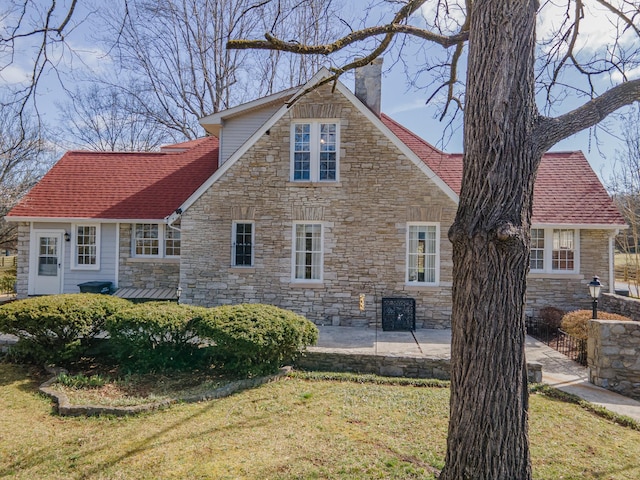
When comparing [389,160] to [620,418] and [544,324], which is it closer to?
[544,324]

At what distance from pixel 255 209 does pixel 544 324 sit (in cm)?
942

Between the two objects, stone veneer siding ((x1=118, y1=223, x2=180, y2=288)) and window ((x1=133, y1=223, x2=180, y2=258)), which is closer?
stone veneer siding ((x1=118, y1=223, x2=180, y2=288))

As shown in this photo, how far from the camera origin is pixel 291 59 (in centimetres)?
2211

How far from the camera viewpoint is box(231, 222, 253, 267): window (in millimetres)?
11172

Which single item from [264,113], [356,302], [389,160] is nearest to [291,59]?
[264,113]

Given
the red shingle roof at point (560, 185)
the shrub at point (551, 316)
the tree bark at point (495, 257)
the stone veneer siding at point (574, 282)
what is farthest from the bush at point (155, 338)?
the stone veneer siding at point (574, 282)

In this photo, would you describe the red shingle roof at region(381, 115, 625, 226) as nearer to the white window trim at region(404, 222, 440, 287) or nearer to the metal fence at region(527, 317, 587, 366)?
the white window trim at region(404, 222, 440, 287)

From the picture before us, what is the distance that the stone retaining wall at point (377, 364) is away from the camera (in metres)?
7.23

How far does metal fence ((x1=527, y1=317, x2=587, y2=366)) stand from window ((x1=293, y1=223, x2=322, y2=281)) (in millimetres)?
6643

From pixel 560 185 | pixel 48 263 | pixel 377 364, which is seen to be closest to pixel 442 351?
pixel 377 364

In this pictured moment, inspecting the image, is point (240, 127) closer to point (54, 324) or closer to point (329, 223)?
point (329, 223)

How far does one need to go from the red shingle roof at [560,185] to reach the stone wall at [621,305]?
2340 millimetres

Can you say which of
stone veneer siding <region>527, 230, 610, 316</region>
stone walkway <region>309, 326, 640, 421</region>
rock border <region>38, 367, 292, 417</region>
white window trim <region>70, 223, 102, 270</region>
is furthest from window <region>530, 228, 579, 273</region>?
white window trim <region>70, 223, 102, 270</region>

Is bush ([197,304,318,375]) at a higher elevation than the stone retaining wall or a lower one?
higher
